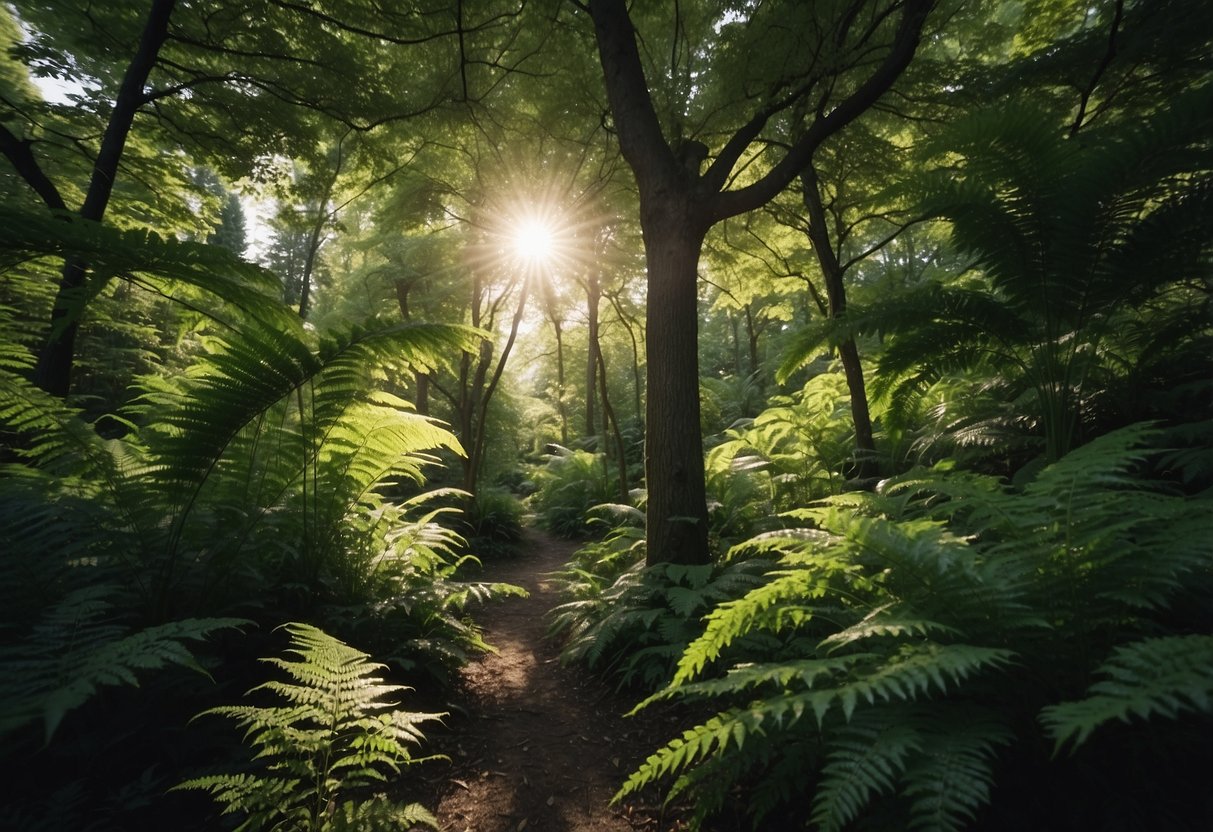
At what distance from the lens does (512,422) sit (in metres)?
13.1

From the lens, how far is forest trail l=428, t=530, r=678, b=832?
2061 millimetres

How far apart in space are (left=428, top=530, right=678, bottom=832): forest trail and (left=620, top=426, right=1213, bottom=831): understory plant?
0.70 m

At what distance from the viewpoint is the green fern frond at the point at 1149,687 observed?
0.93 m

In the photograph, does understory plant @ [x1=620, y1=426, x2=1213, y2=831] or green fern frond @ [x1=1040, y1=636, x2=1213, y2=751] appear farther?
understory plant @ [x1=620, y1=426, x2=1213, y2=831]

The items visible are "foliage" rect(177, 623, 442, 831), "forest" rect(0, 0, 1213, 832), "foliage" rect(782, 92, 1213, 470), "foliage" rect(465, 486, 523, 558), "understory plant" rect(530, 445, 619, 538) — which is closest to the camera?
"forest" rect(0, 0, 1213, 832)

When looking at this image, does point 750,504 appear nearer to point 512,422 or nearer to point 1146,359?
point 1146,359

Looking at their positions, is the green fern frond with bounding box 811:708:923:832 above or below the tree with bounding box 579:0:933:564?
below

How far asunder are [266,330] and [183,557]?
48.8 inches

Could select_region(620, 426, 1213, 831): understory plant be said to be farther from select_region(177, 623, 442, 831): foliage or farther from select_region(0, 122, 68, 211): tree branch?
select_region(0, 122, 68, 211): tree branch

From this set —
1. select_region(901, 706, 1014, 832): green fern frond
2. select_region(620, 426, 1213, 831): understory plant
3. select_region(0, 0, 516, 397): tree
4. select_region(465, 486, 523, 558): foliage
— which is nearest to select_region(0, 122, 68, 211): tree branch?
select_region(0, 0, 516, 397): tree

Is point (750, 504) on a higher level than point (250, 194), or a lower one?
lower

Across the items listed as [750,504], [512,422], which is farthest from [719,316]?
[750,504]

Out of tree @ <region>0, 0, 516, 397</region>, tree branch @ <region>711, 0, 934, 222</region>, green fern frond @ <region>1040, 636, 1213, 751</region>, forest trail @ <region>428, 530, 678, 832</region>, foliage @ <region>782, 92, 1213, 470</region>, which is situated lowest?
forest trail @ <region>428, 530, 678, 832</region>

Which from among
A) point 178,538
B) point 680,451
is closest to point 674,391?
point 680,451
